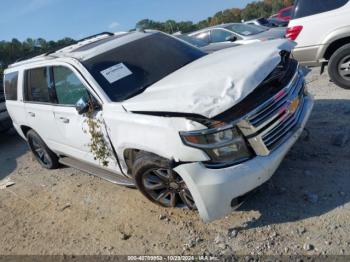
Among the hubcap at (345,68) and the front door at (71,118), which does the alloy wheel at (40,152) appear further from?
the hubcap at (345,68)

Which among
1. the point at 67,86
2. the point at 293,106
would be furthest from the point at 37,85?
the point at 293,106

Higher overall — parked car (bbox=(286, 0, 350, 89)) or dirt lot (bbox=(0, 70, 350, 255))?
parked car (bbox=(286, 0, 350, 89))

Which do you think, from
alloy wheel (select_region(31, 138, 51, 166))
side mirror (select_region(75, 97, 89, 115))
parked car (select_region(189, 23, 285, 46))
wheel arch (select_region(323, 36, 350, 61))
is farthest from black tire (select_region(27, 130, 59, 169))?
parked car (select_region(189, 23, 285, 46))

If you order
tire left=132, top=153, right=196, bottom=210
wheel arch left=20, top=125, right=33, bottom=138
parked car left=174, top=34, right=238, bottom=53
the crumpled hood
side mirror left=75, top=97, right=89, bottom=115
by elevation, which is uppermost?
the crumpled hood

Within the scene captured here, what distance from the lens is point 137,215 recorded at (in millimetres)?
4223

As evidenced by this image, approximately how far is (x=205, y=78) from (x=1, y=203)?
3746mm

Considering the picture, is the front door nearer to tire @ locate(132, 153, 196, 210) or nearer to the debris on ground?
tire @ locate(132, 153, 196, 210)

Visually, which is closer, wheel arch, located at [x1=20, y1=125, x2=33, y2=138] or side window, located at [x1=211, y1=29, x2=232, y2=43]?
wheel arch, located at [x1=20, y1=125, x2=33, y2=138]

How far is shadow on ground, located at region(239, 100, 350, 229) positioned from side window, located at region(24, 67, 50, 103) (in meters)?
3.13

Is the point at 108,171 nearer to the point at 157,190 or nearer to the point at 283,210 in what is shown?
the point at 157,190

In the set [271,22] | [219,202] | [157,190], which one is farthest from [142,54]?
[271,22]

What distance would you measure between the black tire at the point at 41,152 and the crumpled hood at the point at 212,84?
9.09ft

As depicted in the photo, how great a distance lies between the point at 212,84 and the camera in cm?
346

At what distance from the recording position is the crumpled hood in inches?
126
